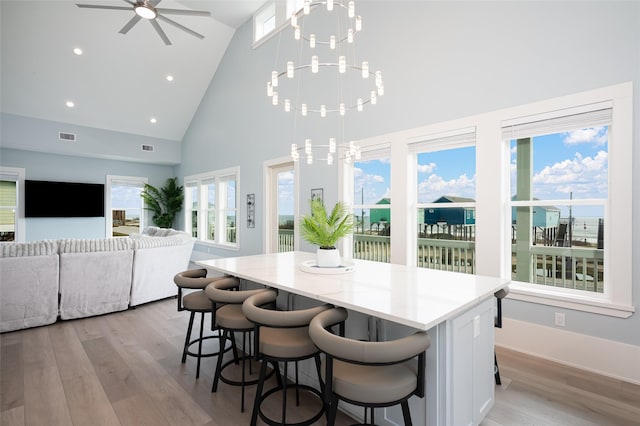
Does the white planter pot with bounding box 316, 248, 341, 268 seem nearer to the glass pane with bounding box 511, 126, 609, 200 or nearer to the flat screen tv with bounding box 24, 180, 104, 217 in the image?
the glass pane with bounding box 511, 126, 609, 200

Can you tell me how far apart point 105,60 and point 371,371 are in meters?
7.54

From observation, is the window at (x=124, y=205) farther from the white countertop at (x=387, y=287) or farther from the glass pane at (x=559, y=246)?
the glass pane at (x=559, y=246)

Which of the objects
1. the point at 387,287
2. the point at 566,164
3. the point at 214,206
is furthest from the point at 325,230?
the point at 214,206

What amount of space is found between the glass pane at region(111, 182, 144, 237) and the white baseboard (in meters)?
8.86

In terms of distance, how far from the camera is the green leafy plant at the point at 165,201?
28.3ft

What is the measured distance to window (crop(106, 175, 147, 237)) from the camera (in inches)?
320

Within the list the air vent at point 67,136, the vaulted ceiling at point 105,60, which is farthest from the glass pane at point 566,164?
the air vent at point 67,136

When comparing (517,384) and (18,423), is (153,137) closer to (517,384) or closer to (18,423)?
(18,423)

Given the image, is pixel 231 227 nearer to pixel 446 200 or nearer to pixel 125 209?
pixel 125 209

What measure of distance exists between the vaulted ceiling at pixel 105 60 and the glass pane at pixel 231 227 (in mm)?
3179

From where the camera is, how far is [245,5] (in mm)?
5824

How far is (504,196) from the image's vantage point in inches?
124

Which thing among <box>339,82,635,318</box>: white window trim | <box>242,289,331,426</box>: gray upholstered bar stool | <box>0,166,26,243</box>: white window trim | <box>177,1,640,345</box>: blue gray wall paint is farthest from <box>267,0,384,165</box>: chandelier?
<box>0,166,26,243</box>: white window trim

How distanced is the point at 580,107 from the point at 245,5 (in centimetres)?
566
